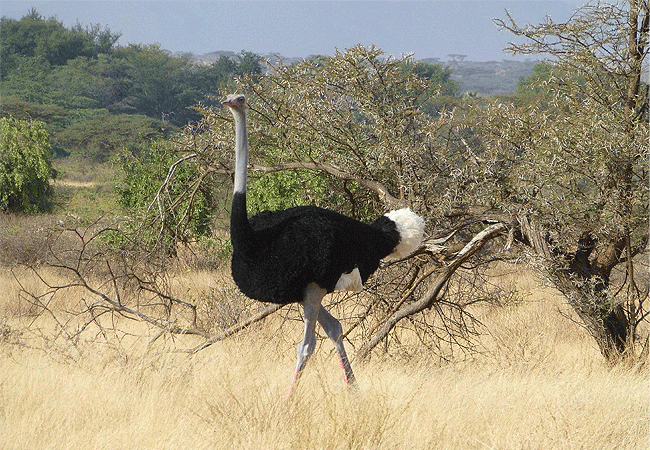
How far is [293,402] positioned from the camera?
447 cm

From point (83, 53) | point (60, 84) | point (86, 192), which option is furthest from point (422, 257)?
point (83, 53)

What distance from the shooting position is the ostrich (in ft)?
15.3

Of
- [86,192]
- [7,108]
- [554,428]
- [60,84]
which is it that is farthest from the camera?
[60,84]

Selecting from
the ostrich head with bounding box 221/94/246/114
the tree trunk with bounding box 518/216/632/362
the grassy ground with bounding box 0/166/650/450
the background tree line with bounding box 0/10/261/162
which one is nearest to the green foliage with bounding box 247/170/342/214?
the grassy ground with bounding box 0/166/650/450

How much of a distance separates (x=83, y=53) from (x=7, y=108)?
28.8 m

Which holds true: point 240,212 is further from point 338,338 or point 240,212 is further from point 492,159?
point 492,159

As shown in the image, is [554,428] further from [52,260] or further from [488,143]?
[52,260]

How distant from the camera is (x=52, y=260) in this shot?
38.1ft

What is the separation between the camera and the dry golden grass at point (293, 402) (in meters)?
4.24

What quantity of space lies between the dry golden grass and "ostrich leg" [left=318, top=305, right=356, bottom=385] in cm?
12

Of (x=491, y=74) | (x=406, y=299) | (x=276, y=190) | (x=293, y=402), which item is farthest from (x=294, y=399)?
(x=491, y=74)

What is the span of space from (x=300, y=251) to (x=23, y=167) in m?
15.2

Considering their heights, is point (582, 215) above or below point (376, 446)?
above

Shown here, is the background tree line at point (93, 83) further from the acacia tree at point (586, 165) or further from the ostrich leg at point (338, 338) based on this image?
the ostrich leg at point (338, 338)
